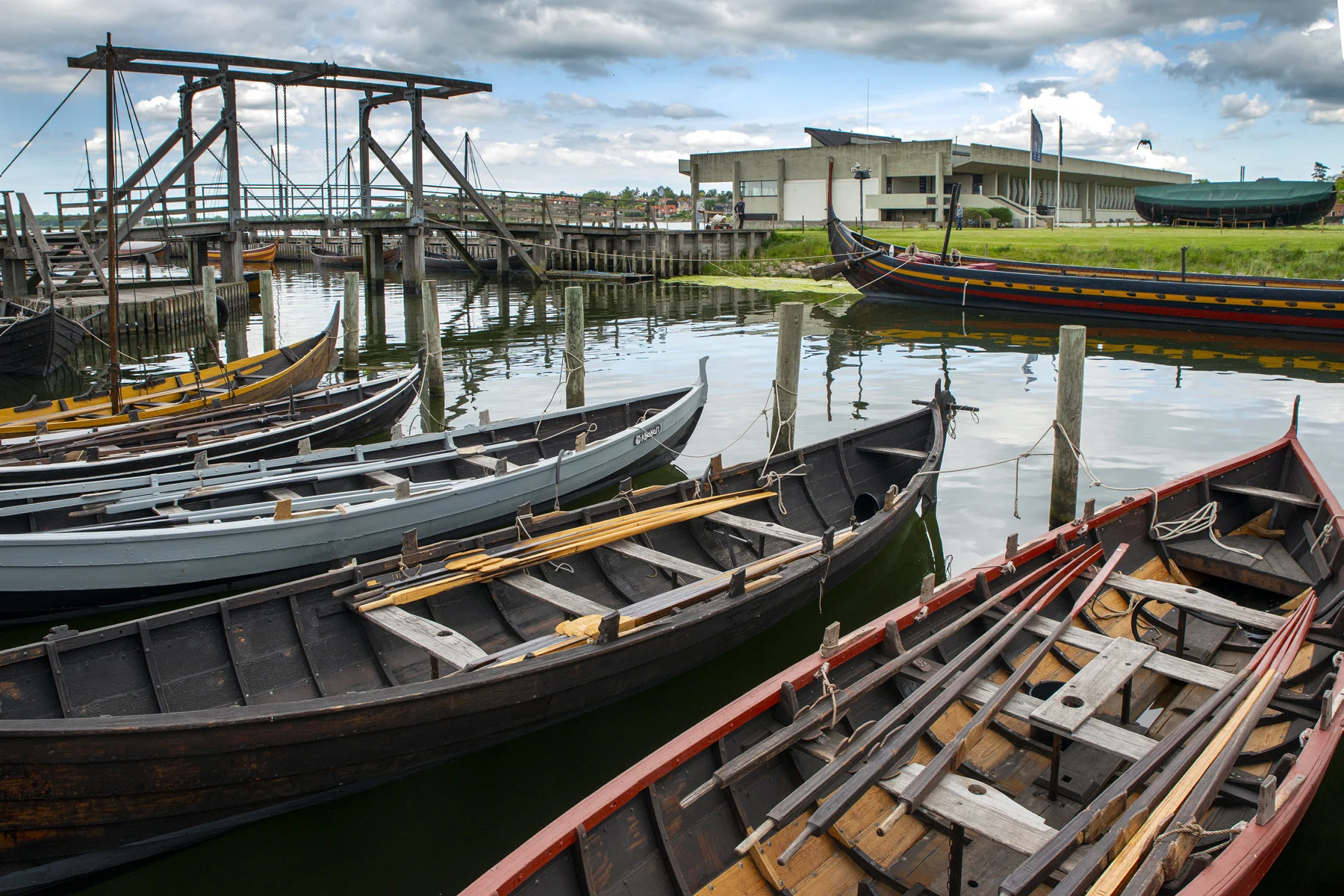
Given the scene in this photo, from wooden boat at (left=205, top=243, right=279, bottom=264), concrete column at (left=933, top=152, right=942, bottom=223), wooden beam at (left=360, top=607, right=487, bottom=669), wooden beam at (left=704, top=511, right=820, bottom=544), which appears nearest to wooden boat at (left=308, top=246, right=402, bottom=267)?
wooden boat at (left=205, top=243, right=279, bottom=264)

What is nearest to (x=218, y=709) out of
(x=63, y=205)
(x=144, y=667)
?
(x=144, y=667)

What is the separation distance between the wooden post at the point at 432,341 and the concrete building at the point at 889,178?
1573 inches

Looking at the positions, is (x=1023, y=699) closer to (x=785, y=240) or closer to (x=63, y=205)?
(x=63, y=205)

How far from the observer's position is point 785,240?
52.6 metres

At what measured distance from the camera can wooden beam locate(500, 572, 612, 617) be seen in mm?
7531

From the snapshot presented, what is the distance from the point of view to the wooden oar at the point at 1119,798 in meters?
4.25

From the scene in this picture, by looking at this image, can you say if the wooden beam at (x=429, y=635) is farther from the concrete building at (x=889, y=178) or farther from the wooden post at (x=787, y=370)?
the concrete building at (x=889, y=178)

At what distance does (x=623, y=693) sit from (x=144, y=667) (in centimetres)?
341

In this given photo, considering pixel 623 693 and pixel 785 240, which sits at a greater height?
pixel 785 240

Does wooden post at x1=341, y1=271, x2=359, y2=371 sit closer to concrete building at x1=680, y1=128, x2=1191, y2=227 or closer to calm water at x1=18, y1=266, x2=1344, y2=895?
calm water at x1=18, y1=266, x2=1344, y2=895

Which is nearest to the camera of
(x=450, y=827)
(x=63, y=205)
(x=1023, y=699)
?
(x=1023, y=699)

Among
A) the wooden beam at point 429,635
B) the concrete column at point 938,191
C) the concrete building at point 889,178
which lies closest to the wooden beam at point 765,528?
the wooden beam at point 429,635

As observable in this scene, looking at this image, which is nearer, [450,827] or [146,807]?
[146,807]

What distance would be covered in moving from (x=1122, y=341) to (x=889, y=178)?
37450mm
